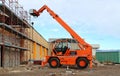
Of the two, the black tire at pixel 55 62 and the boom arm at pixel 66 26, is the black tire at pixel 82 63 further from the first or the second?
the black tire at pixel 55 62

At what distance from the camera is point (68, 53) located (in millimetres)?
35156

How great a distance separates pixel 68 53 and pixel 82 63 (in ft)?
7.73

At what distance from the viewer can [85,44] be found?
34.8 m

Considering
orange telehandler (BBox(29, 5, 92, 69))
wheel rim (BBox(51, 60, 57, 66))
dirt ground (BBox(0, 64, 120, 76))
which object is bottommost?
dirt ground (BBox(0, 64, 120, 76))

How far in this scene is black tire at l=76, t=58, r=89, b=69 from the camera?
33.4 meters

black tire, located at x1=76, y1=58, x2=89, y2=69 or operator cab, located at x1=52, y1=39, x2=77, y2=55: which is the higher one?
operator cab, located at x1=52, y1=39, x2=77, y2=55

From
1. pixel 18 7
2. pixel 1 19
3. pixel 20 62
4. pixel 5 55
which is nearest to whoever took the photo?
pixel 1 19

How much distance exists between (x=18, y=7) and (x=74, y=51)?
1130cm

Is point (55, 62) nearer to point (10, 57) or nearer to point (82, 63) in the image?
point (82, 63)

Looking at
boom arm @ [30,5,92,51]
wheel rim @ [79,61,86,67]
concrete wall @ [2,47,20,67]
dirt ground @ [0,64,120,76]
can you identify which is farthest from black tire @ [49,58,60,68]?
concrete wall @ [2,47,20,67]

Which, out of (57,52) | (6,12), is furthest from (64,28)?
(6,12)

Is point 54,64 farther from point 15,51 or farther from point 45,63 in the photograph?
point 15,51

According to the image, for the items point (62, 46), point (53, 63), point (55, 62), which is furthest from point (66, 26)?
point (53, 63)

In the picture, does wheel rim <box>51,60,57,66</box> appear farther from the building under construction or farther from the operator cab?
the building under construction
